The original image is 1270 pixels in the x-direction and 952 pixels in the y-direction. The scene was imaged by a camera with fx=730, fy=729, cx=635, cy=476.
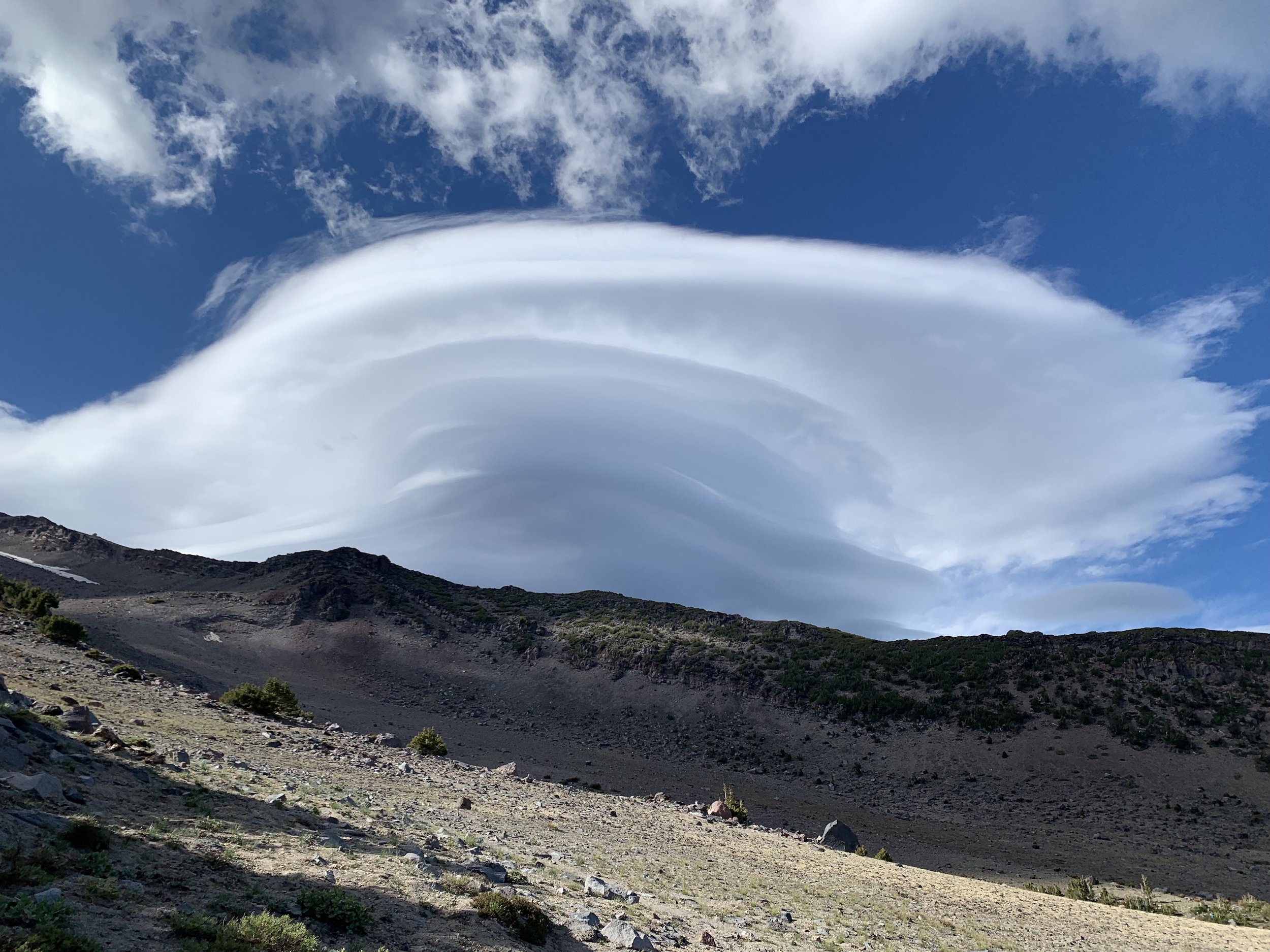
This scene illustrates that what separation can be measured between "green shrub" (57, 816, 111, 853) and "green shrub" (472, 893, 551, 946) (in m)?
4.85

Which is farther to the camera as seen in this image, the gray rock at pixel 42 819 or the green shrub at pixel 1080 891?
the green shrub at pixel 1080 891

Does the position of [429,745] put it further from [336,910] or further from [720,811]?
[336,910]

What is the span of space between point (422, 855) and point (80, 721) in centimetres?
794

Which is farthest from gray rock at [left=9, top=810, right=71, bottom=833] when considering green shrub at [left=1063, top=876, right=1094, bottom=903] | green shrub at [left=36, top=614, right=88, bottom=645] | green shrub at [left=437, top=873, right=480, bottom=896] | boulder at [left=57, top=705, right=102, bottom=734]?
green shrub at [left=1063, top=876, right=1094, bottom=903]

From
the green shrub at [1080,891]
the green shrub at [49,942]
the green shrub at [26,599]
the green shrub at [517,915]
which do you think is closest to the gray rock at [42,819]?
the green shrub at [49,942]

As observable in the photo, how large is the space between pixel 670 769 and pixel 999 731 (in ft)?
84.4

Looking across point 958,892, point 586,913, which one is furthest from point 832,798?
point 586,913

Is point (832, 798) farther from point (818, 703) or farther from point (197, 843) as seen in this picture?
point (197, 843)

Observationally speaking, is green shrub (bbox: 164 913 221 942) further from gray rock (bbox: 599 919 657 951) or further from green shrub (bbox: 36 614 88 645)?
green shrub (bbox: 36 614 88 645)

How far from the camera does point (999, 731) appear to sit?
56.3 metres

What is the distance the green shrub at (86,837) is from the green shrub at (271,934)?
103 inches

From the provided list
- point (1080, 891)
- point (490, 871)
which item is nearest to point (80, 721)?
point (490, 871)

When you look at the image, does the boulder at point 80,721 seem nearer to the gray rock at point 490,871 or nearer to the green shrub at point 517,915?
the gray rock at point 490,871

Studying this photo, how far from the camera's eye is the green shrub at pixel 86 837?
9094mm
